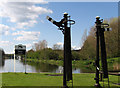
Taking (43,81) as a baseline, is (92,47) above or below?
above

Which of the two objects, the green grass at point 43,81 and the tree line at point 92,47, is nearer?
the green grass at point 43,81

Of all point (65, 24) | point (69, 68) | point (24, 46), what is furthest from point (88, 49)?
point (65, 24)

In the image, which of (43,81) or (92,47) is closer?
(43,81)

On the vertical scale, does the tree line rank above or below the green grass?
above

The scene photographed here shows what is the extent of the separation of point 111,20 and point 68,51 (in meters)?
27.5

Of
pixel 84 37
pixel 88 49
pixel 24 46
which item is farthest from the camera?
pixel 84 37

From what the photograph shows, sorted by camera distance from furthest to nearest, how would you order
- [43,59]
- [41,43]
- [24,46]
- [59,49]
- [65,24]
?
[41,43] → [43,59] → [59,49] → [24,46] → [65,24]

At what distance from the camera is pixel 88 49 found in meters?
41.2

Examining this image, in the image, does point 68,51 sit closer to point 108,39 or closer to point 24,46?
point 24,46

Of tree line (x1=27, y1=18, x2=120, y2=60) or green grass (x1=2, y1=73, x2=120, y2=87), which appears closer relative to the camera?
green grass (x1=2, y1=73, x2=120, y2=87)

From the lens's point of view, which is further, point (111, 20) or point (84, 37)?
point (84, 37)

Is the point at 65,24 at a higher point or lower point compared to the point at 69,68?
higher

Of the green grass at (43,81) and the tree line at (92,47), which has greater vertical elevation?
the tree line at (92,47)

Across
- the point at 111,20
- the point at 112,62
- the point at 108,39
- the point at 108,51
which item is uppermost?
the point at 111,20
